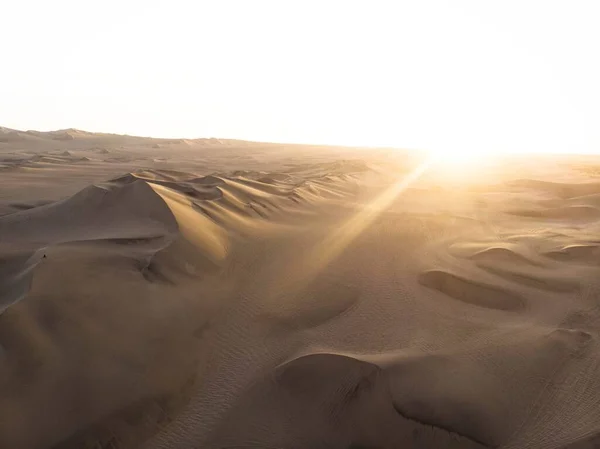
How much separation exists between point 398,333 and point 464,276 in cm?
108

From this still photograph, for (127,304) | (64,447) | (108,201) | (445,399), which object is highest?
(108,201)

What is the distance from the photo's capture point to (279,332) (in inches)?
111

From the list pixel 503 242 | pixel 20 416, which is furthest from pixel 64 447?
pixel 503 242

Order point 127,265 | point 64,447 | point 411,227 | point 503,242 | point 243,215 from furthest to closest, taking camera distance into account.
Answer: point 411,227 → point 243,215 → point 503,242 → point 127,265 → point 64,447

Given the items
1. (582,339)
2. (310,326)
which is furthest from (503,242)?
(310,326)

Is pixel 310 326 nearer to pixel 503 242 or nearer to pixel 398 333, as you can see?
pixel 398 333

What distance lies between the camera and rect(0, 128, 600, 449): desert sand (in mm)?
2037

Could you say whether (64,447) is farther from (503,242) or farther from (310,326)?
(503,242)

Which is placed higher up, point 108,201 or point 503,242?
point 108,201

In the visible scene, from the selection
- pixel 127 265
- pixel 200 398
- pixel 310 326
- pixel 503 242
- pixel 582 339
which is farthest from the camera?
pixel 503 242

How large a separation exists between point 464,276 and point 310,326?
144 centimetres

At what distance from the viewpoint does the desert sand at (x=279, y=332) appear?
6.68 feet

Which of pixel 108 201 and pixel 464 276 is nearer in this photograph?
pixel 464 276

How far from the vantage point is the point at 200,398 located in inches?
90.3
